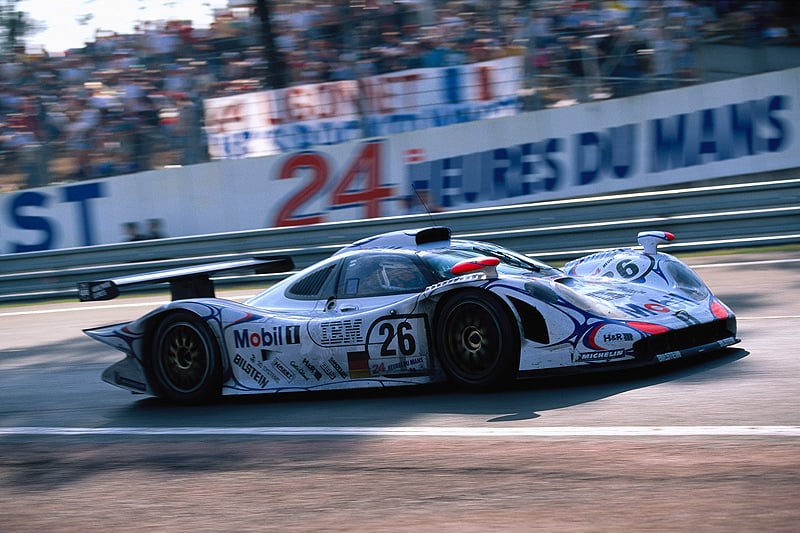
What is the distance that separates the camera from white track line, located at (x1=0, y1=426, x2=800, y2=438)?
5031 millimetres

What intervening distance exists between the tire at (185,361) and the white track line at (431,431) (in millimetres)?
737

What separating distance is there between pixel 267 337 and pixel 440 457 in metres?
2.44

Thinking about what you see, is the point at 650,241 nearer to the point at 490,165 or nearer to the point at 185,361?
the point at 185,361

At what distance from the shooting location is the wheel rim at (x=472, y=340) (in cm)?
636

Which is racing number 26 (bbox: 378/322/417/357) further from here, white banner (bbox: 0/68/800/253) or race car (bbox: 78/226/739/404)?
white banner (bbox: 0/68/800/253)

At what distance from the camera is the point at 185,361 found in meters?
7.65

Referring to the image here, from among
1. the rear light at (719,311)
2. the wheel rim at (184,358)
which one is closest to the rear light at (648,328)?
the rear light at (719,311)

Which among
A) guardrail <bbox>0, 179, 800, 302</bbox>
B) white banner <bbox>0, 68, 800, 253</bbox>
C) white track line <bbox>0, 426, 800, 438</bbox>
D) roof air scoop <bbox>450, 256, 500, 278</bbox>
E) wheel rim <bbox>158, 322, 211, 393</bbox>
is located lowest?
white track line <bbox>0, 426, 800, 438</bbox>

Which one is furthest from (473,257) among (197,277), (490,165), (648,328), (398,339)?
(490,165)

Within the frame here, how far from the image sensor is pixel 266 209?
1702 cm

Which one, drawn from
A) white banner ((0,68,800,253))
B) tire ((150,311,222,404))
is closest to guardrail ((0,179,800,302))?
white banner ((0,68,800,253))

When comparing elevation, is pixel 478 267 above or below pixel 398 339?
above

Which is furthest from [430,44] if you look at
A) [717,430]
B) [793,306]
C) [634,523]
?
[634,523]

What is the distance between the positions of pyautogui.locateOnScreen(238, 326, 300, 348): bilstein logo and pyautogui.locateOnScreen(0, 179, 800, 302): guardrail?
21.1 ft
